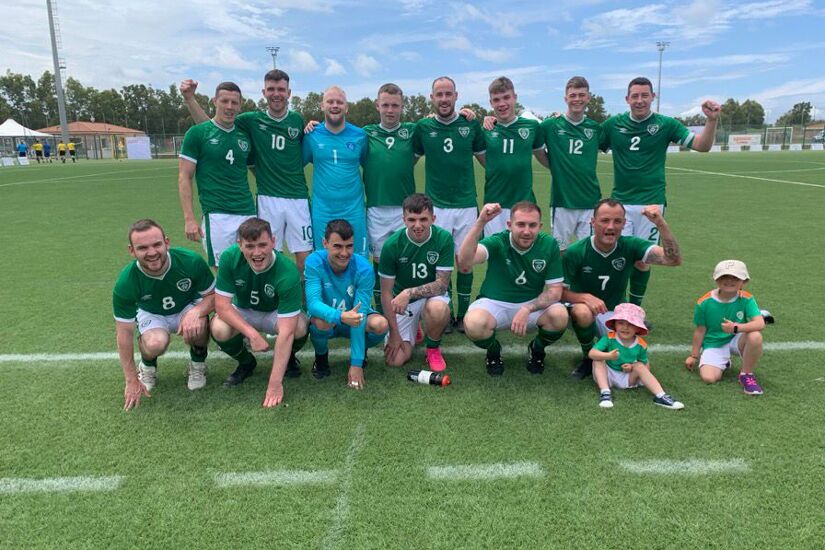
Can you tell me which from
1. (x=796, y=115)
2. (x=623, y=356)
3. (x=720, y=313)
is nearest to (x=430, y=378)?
(x=623, y=356)

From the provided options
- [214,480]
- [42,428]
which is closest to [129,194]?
[42,428]

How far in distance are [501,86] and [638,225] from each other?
1.83 meters

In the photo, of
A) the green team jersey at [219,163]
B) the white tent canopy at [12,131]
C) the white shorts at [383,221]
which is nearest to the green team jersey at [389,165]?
the white shorts at [383,221]

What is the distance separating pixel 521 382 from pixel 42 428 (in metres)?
3.00

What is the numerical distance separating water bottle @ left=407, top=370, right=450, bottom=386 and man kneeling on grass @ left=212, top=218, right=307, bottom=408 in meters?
0.85

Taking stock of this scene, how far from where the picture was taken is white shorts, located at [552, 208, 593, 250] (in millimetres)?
5332

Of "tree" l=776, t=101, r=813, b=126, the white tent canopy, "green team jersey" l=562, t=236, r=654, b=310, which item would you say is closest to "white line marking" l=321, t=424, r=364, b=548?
"green team jersey" l=562, t=236, r=654, b=310

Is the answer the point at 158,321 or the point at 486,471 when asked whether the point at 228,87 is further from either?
the point at 486,471

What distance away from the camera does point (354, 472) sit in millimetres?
2773

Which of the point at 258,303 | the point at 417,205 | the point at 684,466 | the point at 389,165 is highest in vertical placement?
the point at 389,165

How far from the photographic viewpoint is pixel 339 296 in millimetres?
4043

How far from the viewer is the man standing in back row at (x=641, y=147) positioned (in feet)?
16.5

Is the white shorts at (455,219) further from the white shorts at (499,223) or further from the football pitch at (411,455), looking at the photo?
the football pitch at (411,455)

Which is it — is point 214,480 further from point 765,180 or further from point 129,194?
point 765,180
